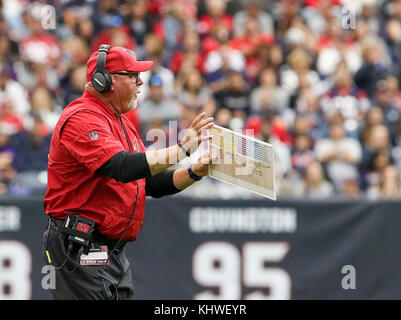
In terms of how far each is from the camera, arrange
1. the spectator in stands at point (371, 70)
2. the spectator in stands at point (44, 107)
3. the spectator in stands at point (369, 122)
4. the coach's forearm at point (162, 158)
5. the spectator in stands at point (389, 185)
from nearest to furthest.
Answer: the coach's forearm at point (162, 158), the spectator in stands at point (389, 185), the spectator in stands at point (44, 107), the spectator in stands at point (369, 122), the spectator in stands at point (371, 70)

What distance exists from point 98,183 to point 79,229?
298 millimetres

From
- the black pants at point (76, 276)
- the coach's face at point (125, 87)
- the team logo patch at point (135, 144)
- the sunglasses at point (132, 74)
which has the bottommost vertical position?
the black pants at point (76, 276)

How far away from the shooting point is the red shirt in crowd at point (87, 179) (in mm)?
4777

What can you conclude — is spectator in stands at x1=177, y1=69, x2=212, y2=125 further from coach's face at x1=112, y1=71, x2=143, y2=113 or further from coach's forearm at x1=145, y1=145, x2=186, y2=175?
coach's forearm at x1=145, y1=145, x2=186, y2=175

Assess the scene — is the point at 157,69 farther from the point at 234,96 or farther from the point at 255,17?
the point at 255,17

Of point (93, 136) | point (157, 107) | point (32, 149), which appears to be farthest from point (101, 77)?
point (157, 107)

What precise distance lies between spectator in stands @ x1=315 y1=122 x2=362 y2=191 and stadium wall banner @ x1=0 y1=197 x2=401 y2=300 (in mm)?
1937

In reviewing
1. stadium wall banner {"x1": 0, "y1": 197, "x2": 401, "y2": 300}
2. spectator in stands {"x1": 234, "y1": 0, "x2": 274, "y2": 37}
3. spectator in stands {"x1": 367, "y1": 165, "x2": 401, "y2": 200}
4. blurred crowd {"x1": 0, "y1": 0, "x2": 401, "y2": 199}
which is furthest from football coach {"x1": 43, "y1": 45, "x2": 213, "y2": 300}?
spectator in stands {"x1": 234, "y1": 0, "x2": 274, "y2": 37}

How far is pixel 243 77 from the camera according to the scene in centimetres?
1127

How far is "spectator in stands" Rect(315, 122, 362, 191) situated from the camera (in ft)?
32.3

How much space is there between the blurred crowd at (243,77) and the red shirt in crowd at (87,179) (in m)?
3.65

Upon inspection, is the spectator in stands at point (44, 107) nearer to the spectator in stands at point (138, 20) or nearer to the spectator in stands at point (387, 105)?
the spectator in stands at point (138, 20)

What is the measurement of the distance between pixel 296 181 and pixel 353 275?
1974 mm

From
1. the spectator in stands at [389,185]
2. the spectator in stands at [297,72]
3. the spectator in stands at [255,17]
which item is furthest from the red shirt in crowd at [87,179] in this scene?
the spectator in stands at [255,17]
